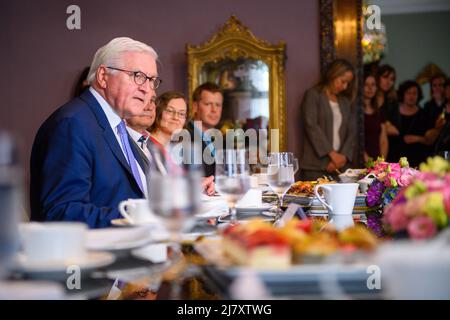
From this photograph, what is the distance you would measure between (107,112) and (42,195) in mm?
539

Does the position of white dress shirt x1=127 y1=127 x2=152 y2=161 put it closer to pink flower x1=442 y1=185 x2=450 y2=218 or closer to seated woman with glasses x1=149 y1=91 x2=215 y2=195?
seated woman with glasses x1=149 y1=91 x2=215 y2=195

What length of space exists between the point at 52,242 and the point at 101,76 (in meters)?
1.45

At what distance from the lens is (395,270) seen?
30.9 inches

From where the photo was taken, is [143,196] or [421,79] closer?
[143,196]

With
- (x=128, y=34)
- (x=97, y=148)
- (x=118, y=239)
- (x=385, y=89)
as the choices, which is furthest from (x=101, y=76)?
(x=385, y=89)

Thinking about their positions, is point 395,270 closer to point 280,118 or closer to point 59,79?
point 280,118

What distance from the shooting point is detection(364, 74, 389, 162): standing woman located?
6.05 metres

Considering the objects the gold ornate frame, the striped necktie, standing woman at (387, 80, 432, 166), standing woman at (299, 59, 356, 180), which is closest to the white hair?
the striped necktie

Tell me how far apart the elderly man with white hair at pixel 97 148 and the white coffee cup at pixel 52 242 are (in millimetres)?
648

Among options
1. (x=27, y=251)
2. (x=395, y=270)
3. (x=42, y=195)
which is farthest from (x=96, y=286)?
(x=42, y=195)

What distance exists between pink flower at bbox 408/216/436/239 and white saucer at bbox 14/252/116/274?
1.61ft

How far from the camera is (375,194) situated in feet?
6.75

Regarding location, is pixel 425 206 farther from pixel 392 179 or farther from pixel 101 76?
pixel 101 76
